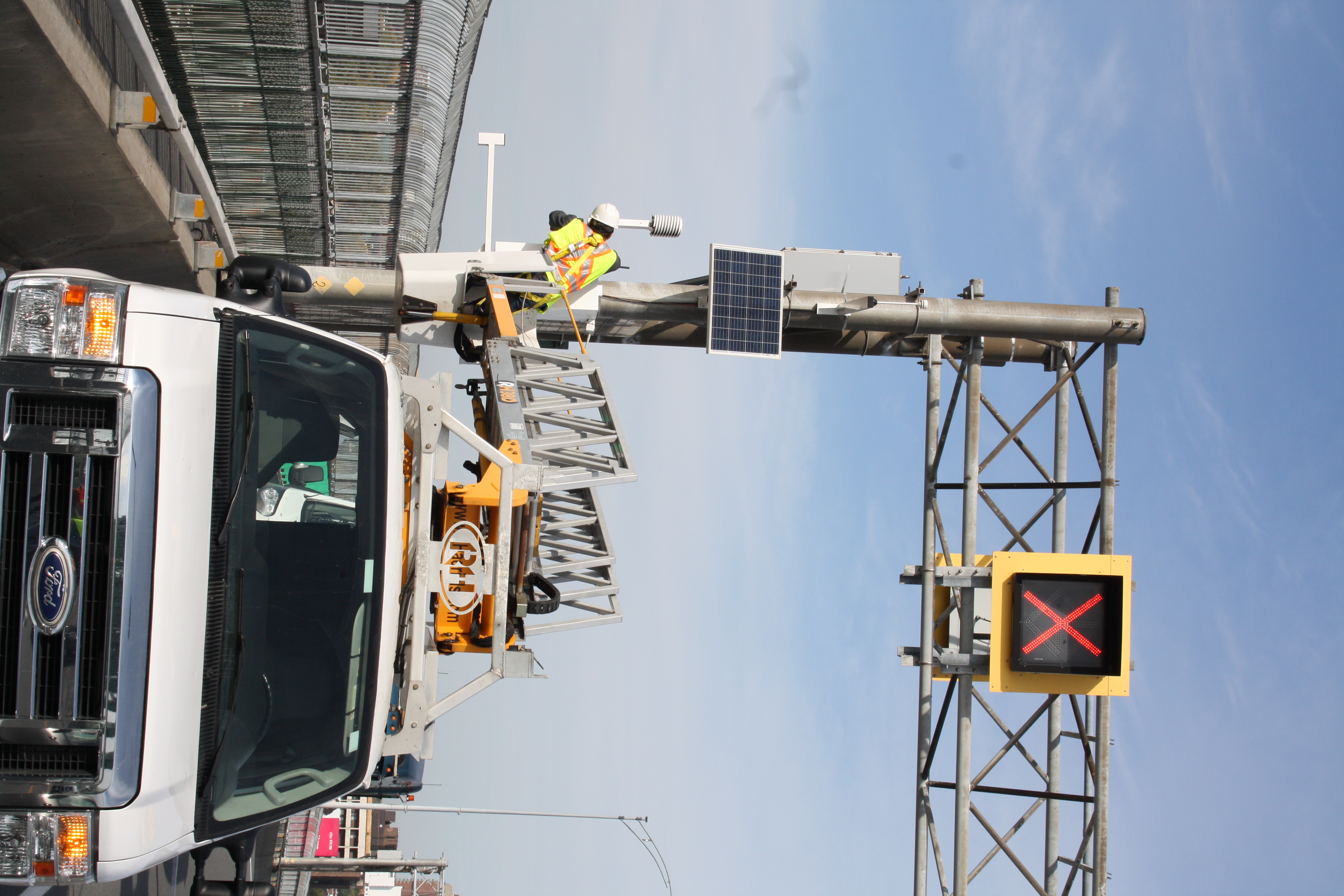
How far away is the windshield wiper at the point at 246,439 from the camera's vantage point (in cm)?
488

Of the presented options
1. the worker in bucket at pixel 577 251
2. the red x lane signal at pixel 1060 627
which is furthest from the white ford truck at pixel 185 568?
the red x lane signal at pixel 1060 627

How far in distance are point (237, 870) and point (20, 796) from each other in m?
1.41

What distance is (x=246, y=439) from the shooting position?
5055mm

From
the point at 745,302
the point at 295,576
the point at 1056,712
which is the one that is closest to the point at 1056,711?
the point at 1056,712

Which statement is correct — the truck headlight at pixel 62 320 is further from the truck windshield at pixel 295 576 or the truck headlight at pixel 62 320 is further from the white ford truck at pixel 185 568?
the truck windshield at pixel 295 576

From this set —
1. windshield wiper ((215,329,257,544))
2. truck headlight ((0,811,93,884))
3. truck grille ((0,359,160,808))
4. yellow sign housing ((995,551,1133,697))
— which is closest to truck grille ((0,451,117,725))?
truck grille ((0,359,160,808))

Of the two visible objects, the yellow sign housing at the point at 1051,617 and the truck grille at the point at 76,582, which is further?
the yellow sign housing at the point at 1051,617

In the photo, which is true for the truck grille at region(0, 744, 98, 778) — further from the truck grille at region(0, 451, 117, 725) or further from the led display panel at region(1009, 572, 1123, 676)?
the led display panel at region(1009, 572, 1123, 676)

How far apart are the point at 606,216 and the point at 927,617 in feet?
15.5

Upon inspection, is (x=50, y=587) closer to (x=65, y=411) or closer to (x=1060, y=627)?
(x=65, y=411)

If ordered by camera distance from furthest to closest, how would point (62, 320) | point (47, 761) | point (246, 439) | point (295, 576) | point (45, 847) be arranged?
point (295, 576)
point (246, 439)
point (62, 320)
point (47, 761)
point (45, 847)

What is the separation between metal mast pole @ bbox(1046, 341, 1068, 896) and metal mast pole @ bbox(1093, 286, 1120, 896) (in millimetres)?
410

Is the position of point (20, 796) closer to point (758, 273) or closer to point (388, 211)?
point (758, 273)

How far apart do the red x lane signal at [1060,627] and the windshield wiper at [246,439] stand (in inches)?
275
